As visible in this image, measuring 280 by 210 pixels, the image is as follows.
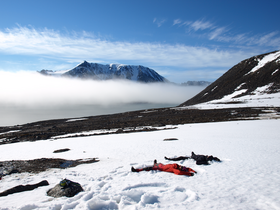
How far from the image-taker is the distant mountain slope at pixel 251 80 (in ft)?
226

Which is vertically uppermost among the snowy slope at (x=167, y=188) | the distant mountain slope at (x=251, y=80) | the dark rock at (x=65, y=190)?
the distant mountain slope at (x=251, y=80)

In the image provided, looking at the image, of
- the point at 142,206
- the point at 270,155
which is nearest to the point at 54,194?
the point at 142,206

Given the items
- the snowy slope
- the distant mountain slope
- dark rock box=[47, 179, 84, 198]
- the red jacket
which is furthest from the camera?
the distant mountain slope

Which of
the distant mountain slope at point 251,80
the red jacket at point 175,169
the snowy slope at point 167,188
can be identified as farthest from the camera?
the distant mountain slope at point 251,80

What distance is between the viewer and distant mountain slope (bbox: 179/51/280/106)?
6894 cm

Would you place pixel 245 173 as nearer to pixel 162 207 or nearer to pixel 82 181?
pixel 162 207

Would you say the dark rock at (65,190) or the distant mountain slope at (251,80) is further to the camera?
the distant mountain slope at (251,80)

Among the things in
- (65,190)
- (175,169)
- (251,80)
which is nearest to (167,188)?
(175,169)

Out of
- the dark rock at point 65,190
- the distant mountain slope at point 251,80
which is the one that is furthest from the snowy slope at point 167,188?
the distant mountain slope at point 251,80

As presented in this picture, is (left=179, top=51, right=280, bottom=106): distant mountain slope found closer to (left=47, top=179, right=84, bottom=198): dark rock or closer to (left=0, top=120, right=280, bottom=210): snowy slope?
(left=0, top=120, right=280, bottom=210): snowy slope

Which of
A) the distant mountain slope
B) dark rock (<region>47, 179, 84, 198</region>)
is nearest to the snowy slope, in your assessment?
dark rock (<region>47, 179, 84, 198</region>)

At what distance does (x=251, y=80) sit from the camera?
260 feet

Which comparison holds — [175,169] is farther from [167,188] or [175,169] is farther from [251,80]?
[251,80]

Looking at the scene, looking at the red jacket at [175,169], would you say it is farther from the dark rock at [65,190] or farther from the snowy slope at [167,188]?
the dark rock at [65,190]
